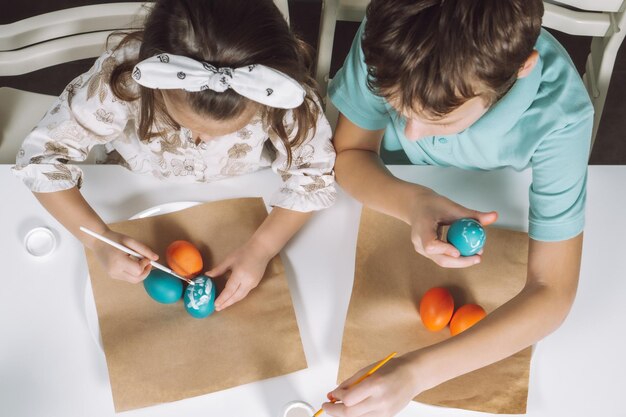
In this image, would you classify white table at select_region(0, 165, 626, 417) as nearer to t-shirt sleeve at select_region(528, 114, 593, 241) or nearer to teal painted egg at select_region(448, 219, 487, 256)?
t-shirt sleeve at select_region(528, 114, 593, 241)

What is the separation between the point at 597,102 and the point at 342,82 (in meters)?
0.59

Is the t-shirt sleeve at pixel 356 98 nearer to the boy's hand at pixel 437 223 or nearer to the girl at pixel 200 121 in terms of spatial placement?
the girl at pixel 200 121

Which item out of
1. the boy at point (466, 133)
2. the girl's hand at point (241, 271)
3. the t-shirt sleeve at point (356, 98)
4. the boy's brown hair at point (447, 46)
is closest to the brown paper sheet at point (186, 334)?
the girl's hand at point (241, 271)

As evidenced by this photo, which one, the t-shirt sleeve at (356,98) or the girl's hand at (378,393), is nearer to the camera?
the girl's hand at (378,393)

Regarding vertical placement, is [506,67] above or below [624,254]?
above

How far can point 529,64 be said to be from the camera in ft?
2.84

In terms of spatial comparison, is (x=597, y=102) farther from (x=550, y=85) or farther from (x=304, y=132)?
(x=304, y=132)

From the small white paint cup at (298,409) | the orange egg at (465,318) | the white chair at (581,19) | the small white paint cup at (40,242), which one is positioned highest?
the white chair at (581,19)

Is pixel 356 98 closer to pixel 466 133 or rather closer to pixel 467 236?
pixel 466 133

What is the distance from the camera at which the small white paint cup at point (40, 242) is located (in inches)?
39.2

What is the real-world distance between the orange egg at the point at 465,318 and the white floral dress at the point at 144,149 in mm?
262

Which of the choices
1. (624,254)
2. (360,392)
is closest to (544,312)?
A: (624,254)

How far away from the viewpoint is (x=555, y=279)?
1.00 m

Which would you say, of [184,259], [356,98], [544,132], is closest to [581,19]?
[544,132]
